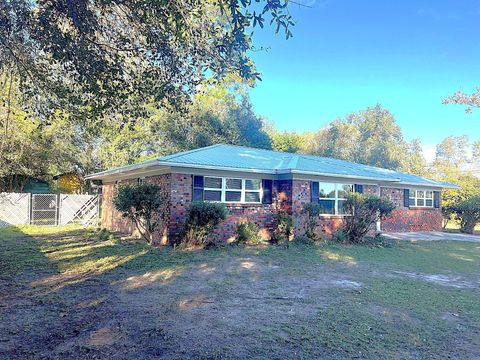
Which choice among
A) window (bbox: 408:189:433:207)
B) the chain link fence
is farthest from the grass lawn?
window (bbox: 408:189:433:207)

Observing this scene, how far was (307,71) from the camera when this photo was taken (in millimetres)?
17547

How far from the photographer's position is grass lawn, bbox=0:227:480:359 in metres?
3.64

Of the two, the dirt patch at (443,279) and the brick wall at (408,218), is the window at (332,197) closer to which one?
the brick wall at (408,218)

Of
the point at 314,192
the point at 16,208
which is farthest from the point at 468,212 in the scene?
the point at 16,208

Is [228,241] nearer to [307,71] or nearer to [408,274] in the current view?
[408,274]

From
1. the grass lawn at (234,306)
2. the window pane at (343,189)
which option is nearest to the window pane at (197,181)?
the grass lawn at (234,306)

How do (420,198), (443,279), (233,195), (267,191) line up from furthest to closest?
(420,198), (267,191), (233,195), (443,279)

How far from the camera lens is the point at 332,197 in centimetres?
1388

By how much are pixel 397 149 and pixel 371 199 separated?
91.4ft

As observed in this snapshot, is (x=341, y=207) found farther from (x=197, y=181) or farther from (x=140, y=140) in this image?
(x=140, y=140)

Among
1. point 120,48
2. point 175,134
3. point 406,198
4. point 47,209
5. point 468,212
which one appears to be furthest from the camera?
point 175,134

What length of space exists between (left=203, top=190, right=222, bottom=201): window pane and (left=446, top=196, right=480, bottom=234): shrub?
14956 mm

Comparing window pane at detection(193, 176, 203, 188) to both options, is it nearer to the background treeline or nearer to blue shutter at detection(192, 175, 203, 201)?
blue shutter at detection(192, 175, 203, 201)

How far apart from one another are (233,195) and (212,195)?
859mm
